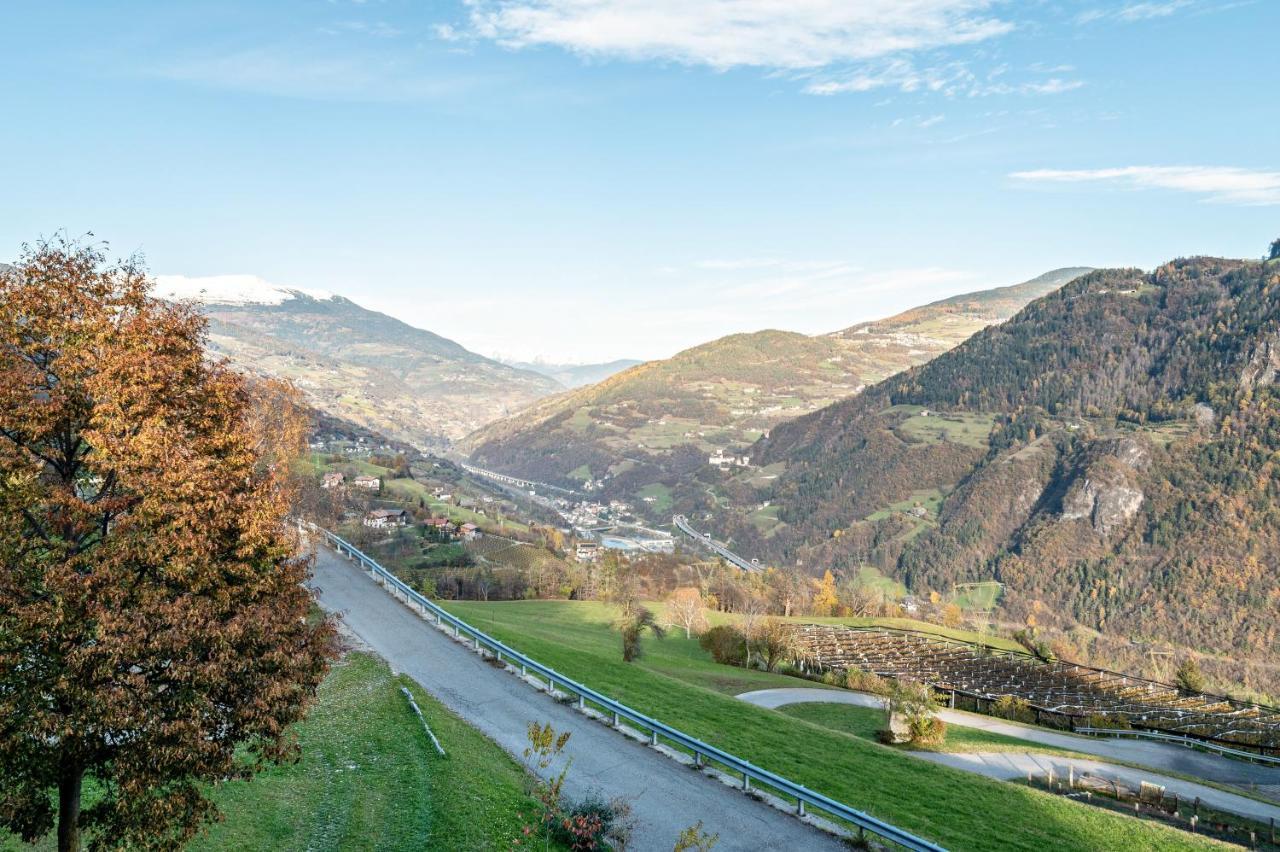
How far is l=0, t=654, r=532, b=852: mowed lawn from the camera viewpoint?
47.8 ft

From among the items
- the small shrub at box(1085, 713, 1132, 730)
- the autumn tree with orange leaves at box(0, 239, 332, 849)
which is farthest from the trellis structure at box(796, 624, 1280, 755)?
the autumn tree with orange leaves at box(0, 239, 332, 849)

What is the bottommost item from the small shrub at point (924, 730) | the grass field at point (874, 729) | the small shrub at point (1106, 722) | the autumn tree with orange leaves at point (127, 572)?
the small shrub at point (1106, 722)

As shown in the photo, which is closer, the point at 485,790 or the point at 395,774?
the point at 485,790

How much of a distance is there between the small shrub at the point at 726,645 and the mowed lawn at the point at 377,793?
5339 cm

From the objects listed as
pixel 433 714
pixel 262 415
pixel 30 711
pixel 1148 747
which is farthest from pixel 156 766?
pixel 1148 747

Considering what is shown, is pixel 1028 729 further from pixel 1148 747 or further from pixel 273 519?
pixel 273 519

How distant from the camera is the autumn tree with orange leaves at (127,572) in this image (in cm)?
1010

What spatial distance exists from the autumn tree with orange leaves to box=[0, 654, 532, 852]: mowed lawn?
3.00 meters

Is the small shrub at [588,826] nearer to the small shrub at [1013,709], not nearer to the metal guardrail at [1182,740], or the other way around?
the metal guardrail at [1182,740]

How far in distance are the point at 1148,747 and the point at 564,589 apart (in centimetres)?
6606

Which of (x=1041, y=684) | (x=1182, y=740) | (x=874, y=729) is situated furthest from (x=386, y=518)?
(x=1182, y=740)

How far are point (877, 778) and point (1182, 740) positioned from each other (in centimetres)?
5327

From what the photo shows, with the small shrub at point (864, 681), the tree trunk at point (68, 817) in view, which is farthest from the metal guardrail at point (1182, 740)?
the tree trunk at point (68, 817)

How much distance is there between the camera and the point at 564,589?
97.6 m
